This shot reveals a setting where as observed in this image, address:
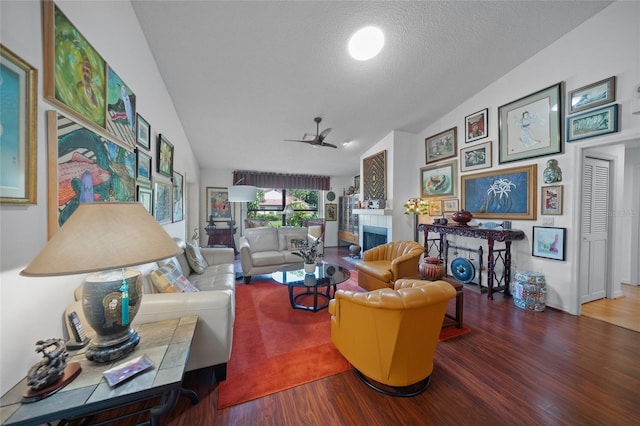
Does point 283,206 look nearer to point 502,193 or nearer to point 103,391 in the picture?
point 502,193

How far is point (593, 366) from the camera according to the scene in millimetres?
1805

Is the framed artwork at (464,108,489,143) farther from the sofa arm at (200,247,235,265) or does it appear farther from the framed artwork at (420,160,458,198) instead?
the sofa arm at (200,247,235,265)

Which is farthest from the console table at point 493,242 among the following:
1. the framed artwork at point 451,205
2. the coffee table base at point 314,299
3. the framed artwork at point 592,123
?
the coffee table base at point 314,299

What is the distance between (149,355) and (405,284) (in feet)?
5.49

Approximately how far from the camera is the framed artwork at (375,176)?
193 inches

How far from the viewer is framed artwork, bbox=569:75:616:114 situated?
2393 mm

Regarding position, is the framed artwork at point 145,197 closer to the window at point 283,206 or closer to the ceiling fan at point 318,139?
the ceiling fan at point 318,139

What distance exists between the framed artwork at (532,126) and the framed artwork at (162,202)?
15.4 ft

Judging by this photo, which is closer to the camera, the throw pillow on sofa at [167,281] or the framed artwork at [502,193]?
the throw pillow on sofa at [167,281]

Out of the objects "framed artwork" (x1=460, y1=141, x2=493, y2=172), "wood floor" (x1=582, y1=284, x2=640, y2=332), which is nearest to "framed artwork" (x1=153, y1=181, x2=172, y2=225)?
"framed artwork" (x1=460, y1=141, x2=493, y2=172)

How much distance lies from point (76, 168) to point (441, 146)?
15.9ft

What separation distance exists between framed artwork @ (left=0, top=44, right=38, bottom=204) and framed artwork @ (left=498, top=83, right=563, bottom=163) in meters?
4.56

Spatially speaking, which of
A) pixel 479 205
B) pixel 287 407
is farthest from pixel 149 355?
pixel 479 205

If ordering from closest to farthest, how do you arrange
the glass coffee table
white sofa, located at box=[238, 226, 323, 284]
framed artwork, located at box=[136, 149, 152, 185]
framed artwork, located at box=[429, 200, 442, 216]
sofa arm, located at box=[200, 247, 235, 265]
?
framed artwork, located at box=[136, 149, 152, 185] < the glass coffee table < sofa arm, located at box=[200, 247, 235, 265] < white sofa, located at box=[238, 226, 323, 284] < framed artwork, located at box=[429, 200, 442, 216]
